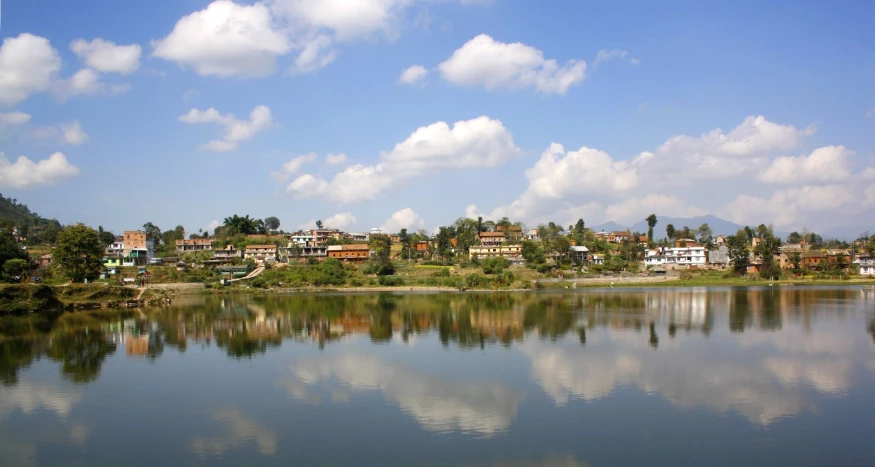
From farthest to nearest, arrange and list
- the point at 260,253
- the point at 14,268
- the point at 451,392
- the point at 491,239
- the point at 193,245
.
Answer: the point at 193,245 < the point at 491,239 < the point at 260,253 < the point at 14,268 < the point at 451,392

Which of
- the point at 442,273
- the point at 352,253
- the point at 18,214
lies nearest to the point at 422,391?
the point at 442,273

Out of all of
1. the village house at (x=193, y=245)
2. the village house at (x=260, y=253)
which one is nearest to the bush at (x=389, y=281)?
the village house at (x=260, y=253)

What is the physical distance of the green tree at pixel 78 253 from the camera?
37094 mm

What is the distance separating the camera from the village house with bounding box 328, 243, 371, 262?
6016 centimetres

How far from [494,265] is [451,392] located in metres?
37.4

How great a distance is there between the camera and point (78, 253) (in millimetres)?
37688

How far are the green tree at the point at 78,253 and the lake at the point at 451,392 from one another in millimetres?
11865

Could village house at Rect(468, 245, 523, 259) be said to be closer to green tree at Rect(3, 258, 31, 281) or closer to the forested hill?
green tree at Rect(3, 258, 31, 281)

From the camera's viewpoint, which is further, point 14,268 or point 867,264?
point 867,264

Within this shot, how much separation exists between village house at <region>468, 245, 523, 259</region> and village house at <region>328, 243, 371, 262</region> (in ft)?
35.8

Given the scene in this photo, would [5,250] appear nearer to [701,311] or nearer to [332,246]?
[332,246]

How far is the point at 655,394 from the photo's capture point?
512 inches

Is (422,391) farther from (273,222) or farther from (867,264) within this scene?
(273,222)

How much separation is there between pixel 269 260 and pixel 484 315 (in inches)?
1507
